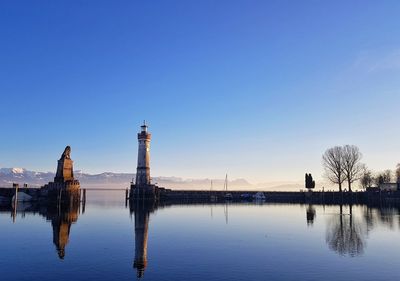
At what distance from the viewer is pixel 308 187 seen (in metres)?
126

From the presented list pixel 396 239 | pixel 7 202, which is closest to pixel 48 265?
pixel 396 239

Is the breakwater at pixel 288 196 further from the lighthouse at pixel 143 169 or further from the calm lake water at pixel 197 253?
the calm lake water at pixel 197 253

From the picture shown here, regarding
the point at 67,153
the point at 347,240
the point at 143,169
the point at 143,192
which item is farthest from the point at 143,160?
the point at 347,240

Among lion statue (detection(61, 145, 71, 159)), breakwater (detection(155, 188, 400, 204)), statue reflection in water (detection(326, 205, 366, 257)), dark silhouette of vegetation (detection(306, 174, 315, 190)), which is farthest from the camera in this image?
dark silhouette of vegetation (detection(306, 174, 315, 190))

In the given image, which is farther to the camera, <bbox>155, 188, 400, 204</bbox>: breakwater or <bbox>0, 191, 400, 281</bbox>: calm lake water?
<bbox>155, 188, 400, 204</bbox>: breakwater

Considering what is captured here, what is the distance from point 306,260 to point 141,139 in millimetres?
73706

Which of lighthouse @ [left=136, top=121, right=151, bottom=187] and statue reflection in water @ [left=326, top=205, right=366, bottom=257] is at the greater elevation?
lighthouse @ [left=136, top=121, right=151, bottom=187]

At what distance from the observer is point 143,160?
95.4m

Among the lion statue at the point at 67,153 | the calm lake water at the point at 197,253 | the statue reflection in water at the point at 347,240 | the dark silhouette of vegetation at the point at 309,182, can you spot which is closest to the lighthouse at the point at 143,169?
the lion statue at the point at 67,153

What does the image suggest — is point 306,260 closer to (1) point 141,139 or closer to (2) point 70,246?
(2) point 70,246

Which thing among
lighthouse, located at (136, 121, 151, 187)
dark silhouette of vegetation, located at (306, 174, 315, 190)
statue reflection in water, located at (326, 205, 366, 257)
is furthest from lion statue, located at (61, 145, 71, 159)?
dark silhouette of vegetation, located at (306, 174, 315, 190)

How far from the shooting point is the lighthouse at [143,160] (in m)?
95.4

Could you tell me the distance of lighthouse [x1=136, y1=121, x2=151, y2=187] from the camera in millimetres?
95375

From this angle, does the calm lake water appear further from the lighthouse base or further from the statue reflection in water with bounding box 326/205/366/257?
the lighthouse base
